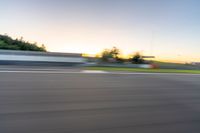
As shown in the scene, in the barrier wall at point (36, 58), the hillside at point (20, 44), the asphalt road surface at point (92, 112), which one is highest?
the hillside at point (20, 44)

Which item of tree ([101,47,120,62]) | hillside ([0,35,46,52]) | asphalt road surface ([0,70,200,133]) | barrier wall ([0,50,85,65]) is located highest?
hillside ([0,35,46,52])

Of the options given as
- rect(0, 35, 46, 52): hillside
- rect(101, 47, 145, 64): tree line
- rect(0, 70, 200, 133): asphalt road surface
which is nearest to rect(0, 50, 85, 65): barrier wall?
rect(0, 70, 200, 133): asphalt road surface

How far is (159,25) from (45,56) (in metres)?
7.74

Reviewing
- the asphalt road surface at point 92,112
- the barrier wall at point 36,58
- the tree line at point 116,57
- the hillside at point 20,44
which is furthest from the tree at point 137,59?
the asphalt road surface at point 92,112

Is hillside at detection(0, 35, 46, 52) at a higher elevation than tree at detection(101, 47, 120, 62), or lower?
higher

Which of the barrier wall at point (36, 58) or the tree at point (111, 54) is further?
the tree at point (111, 54)

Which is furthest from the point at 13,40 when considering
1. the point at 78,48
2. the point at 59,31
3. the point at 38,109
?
the point at 38,109

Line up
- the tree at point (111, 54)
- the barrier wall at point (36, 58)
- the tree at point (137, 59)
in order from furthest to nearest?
1. the tree at point (111, 54)
2. the tree at point (137, 59)
3. the barrier wall at point (36, 58)

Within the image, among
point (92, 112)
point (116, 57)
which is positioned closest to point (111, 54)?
point (116, 57)

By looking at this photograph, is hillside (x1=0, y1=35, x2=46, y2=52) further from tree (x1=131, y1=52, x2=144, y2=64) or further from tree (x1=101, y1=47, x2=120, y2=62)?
tree (x1=131, y1=52, x2=144, y2=64)

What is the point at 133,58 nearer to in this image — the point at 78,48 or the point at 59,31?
the point at 78,48

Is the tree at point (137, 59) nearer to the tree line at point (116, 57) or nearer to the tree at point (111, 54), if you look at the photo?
the tree line at point (116, 57)

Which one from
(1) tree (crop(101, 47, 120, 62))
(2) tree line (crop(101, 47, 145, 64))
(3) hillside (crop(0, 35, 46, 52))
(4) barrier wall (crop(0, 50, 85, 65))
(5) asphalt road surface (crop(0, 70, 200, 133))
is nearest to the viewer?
(5) asphalt road surface (crop(0, 70, 200, 133))

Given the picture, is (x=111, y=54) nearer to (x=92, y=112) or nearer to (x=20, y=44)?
(x=20, y=44)
